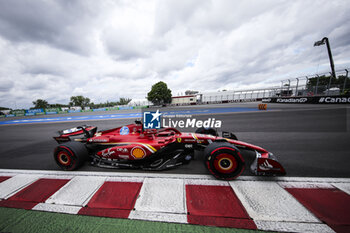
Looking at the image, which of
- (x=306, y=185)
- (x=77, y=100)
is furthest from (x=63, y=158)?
(x=77, y=100)

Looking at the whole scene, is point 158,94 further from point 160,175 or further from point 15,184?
point 160,175

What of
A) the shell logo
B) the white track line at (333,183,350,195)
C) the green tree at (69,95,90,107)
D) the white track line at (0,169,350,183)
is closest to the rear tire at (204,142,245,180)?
the white track line at (0,169,350,183)

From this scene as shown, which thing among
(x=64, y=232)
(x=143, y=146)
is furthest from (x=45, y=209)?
(x=143, y=146)

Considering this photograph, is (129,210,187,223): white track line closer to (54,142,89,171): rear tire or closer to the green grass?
the green grass

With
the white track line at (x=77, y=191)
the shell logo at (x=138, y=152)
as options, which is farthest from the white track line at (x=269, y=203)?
the white track line at (x=77, y=191)

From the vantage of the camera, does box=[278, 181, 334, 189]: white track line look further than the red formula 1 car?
No

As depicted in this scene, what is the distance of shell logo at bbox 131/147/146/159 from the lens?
2406 mm

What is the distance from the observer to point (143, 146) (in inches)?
94.9

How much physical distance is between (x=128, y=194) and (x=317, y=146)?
4715 millimetres

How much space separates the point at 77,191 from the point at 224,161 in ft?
8.18

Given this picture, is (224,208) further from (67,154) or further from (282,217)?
(67,154)

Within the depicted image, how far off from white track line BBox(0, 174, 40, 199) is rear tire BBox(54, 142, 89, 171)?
439 millimetres

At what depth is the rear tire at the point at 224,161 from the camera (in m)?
2.04

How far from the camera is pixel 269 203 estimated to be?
1603mm
